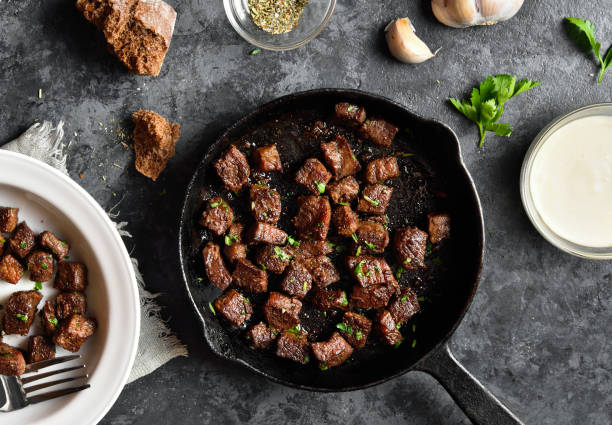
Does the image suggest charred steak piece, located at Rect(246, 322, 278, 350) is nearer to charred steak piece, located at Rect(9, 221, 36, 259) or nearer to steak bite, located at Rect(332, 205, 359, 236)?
steak bite, located at Rect(332, 205, 359, 236)

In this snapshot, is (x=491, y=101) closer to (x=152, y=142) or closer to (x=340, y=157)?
(x=340, y=157)

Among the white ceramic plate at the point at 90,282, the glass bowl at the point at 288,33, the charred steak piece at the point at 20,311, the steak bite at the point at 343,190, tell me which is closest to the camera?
the white ceramic plate at the point at 90,282

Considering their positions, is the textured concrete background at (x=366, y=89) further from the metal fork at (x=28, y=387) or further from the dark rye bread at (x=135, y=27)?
the metal fork at (x=28, y=387)

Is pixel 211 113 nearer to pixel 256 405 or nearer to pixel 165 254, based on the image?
pixel 165 254

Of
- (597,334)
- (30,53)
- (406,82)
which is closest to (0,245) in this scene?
(30,53)

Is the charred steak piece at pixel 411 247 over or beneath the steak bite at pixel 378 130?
beneath

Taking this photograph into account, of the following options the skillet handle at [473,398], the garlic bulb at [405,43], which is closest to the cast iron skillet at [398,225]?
the skillet handle at [473,398]
